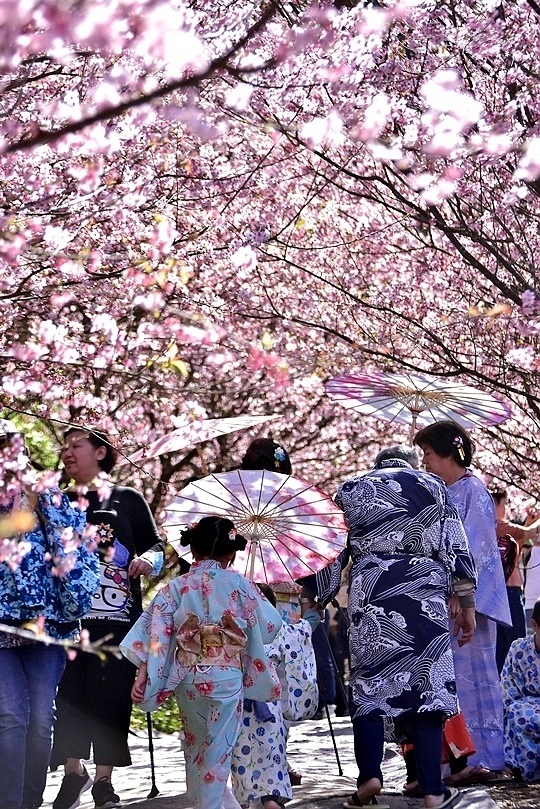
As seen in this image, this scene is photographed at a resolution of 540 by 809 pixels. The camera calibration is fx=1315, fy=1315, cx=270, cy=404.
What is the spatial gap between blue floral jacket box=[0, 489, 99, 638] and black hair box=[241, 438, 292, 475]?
1.62 meters

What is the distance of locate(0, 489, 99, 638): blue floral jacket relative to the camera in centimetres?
567

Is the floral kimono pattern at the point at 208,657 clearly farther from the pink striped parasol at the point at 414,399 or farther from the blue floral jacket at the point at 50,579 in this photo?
the pink striped parasol at the point at 414,399

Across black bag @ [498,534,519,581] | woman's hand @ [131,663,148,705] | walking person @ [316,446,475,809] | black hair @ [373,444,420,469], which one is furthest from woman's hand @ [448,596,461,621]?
black bag @ [498,534,519,581]

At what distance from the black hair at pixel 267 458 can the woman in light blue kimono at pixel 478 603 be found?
77 cm

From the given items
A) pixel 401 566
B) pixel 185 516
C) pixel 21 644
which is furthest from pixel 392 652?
pixel 21 644

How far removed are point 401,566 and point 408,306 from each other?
19.1 feet

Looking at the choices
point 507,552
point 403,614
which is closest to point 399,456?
point 403,614

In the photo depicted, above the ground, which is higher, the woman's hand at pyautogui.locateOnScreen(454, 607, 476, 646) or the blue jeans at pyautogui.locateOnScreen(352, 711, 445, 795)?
the woman's hand at pyautogui.locateOnScreen(454, 607, 476, 646)

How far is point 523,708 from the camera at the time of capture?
7660 mm

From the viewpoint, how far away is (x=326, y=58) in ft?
25.5

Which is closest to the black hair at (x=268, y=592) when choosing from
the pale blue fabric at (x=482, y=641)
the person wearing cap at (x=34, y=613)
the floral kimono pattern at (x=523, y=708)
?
the pale blue fabric at (x=482, y=641)

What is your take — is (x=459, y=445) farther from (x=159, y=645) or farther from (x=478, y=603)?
(x=159, y=645)

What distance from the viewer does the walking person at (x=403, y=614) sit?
6.44 m

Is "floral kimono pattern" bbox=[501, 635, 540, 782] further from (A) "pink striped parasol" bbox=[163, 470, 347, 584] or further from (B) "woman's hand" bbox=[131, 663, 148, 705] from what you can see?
(B) "woman's hand" bbox=[131, 663, 148, 705]
